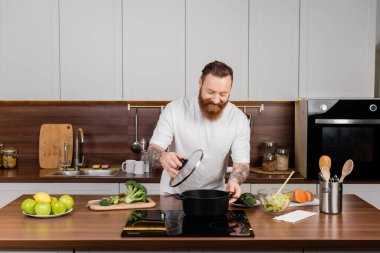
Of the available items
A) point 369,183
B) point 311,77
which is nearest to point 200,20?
point 311,77

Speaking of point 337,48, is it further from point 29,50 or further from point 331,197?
point 29,50

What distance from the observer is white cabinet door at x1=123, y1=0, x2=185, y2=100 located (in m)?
4.00

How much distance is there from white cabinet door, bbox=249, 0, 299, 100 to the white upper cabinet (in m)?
0.08

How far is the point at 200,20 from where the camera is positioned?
400 cm

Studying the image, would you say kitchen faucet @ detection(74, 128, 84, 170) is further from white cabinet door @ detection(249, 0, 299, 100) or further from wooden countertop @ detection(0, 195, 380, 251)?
wooden countertop @ detection(0, 195, 380, 251)

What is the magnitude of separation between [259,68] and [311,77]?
0.44 m

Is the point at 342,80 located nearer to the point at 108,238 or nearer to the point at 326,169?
the point at 326,169

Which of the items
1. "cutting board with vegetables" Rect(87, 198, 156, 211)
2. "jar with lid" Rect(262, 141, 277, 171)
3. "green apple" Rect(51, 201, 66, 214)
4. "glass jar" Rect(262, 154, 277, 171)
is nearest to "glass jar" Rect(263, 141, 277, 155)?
"jar with lid" Rect(262, 141, 277, 171)

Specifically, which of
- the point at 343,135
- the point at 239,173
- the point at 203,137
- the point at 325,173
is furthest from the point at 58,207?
the point at 343,135

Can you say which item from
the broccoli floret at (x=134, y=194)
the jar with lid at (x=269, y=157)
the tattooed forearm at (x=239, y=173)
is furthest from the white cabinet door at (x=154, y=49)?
the broccoli floret at (x=134, y=194)

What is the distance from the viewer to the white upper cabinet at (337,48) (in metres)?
3.97

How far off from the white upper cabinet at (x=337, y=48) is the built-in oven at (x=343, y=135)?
9.2 inches

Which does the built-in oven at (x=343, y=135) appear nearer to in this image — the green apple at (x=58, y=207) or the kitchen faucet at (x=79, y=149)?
the kitchen faucet at (x=79, y=149)

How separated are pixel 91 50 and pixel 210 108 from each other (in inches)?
64.7
